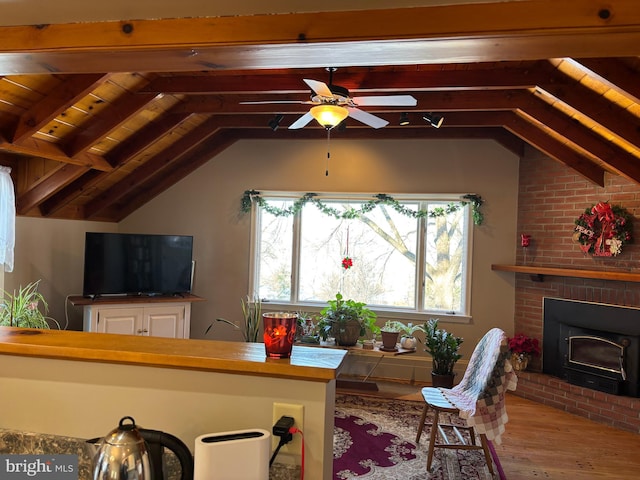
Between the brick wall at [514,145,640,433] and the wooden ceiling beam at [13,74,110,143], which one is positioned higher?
the wooden ceiling beam at [13,74,110,143]

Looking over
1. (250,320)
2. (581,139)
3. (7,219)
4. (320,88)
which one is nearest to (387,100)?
(320,88)

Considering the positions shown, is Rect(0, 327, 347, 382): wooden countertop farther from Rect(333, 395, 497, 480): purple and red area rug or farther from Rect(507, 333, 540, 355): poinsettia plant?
Rect(507, 333, 540, 355): poinsettia plant

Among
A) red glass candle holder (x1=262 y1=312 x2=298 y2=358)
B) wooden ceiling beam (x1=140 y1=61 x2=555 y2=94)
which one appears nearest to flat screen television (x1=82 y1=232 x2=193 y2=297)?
wooden ceiling beam (x1=140 y1=61 x2=555 y2=94)

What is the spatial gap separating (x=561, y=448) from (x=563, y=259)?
6.42ft

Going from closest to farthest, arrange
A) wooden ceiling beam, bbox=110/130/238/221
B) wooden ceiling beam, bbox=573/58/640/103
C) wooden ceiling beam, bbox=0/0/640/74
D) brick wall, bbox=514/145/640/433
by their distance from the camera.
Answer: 1. wooden ceiling beam, bbox=0/0/640/74
2. wooden ceiling beam, bbox=573/58/640/103
3. brick wall, bbox=514/145/640/433
4. wooden ceiling beam, bbox=110/130/238/221

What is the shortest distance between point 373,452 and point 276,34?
10.1 feet

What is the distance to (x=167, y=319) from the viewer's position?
18.5 ft

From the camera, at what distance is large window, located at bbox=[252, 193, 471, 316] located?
5727mm

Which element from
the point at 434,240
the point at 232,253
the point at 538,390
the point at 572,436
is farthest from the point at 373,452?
the point at 232,253

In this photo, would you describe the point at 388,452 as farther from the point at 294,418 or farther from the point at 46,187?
the point at 46,187

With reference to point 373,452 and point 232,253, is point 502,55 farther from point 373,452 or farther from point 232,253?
point 232,253

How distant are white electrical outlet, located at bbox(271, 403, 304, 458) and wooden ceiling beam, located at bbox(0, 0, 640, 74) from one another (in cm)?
108

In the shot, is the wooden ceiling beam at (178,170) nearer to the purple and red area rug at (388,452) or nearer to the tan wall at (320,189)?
the tan wall at (320,189)

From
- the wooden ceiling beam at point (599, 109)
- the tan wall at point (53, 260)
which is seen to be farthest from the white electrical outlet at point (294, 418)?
the tan wall at point (53, 260)
